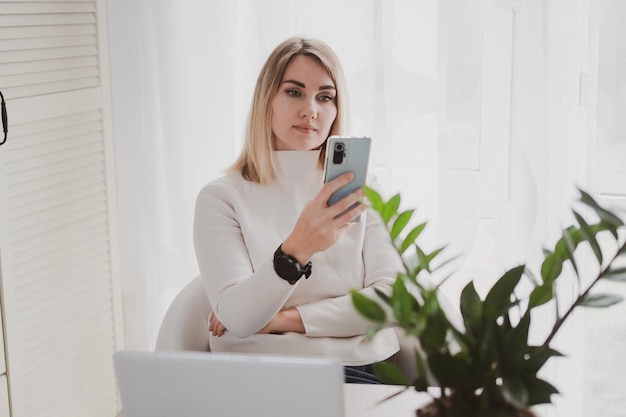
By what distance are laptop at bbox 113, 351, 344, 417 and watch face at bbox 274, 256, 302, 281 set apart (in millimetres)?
669

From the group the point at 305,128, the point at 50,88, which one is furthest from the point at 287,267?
the point at 50,88

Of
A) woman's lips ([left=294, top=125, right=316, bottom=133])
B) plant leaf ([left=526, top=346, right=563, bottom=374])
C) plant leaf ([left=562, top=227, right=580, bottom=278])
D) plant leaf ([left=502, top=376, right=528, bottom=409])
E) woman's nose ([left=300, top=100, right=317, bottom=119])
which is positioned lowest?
plant leaf ([left=502, top=376, right=528, bottom=409])

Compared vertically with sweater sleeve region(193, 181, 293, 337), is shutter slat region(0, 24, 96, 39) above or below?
above

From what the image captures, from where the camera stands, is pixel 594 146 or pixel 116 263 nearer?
pixel 594 146

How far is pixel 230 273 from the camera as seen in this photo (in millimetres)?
1960

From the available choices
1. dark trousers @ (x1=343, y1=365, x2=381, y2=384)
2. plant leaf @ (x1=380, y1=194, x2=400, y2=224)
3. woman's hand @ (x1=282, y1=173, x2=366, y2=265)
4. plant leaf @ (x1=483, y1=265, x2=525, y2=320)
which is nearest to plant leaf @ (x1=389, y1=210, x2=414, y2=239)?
plant leaf @ (x1=380, y1=194, x2=400, y2=224)

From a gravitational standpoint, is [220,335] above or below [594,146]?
below

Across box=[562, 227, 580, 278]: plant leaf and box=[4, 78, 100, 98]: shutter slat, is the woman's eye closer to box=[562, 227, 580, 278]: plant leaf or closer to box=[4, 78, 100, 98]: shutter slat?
box=[4, 78, 100, 98]: shutter slat

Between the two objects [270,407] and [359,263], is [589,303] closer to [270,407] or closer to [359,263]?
[270,407]

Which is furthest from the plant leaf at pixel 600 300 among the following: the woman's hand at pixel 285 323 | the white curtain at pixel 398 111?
the white curtain at pixel 398 111

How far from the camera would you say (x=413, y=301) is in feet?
3.73

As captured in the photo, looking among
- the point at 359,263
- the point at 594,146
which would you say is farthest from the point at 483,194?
the point at 359,263

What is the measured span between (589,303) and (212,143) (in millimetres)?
1718

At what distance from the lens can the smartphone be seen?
1.85 meters
